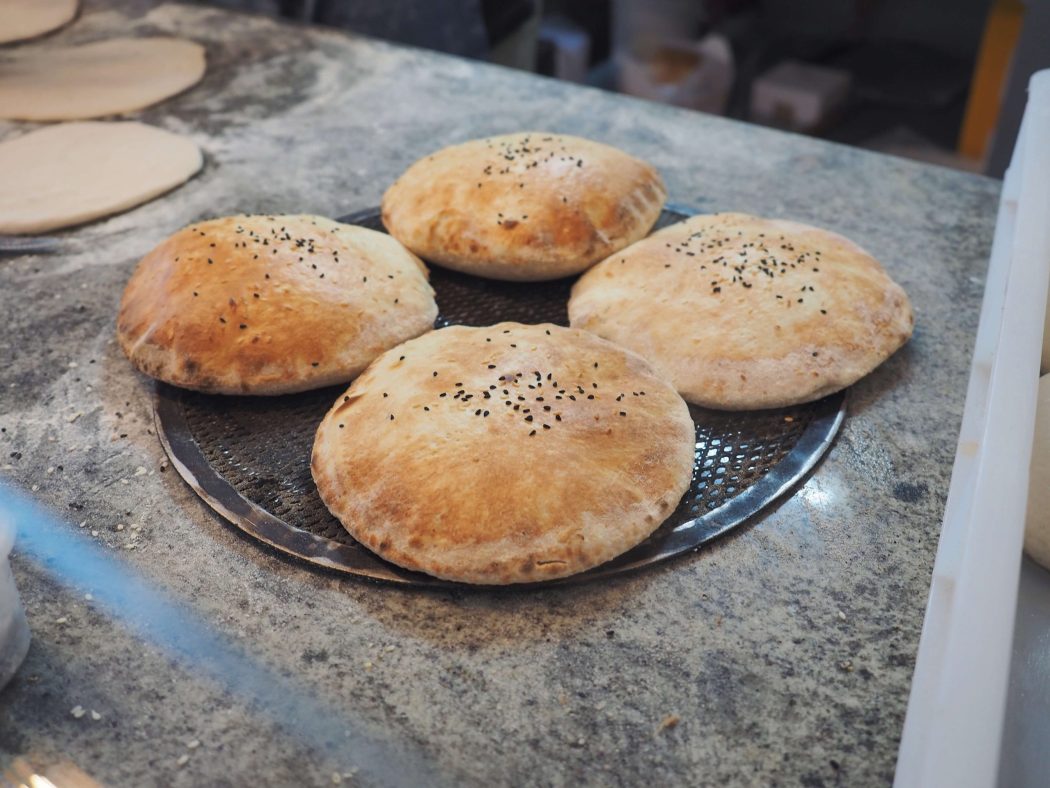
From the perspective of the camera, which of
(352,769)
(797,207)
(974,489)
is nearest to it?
(974,489)

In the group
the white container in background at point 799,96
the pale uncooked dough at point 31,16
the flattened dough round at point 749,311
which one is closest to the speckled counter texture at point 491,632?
the flattened dough round at point 749,311

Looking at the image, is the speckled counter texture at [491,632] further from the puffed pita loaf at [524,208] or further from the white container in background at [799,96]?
the white container in background at [799,96]

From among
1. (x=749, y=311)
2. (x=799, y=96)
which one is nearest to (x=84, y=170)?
(x=749, y=311)

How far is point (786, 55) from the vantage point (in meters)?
6.02

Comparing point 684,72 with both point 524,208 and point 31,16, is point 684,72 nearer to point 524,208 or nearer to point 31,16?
point 31,16

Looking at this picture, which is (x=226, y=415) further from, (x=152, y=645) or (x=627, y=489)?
(x=627, y=489)

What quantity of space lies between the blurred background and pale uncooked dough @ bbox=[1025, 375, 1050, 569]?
11.9 feet

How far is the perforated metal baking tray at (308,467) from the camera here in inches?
69.6

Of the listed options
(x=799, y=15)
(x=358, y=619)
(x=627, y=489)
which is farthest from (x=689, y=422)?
(x=799, y=15)

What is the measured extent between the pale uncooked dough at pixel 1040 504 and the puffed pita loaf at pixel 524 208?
3.86ft

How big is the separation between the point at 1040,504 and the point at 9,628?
5.91ft

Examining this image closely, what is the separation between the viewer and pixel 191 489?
195 centimetres

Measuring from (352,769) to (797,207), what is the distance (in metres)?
2.29

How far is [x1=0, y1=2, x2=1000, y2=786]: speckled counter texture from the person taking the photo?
1.44 metres
